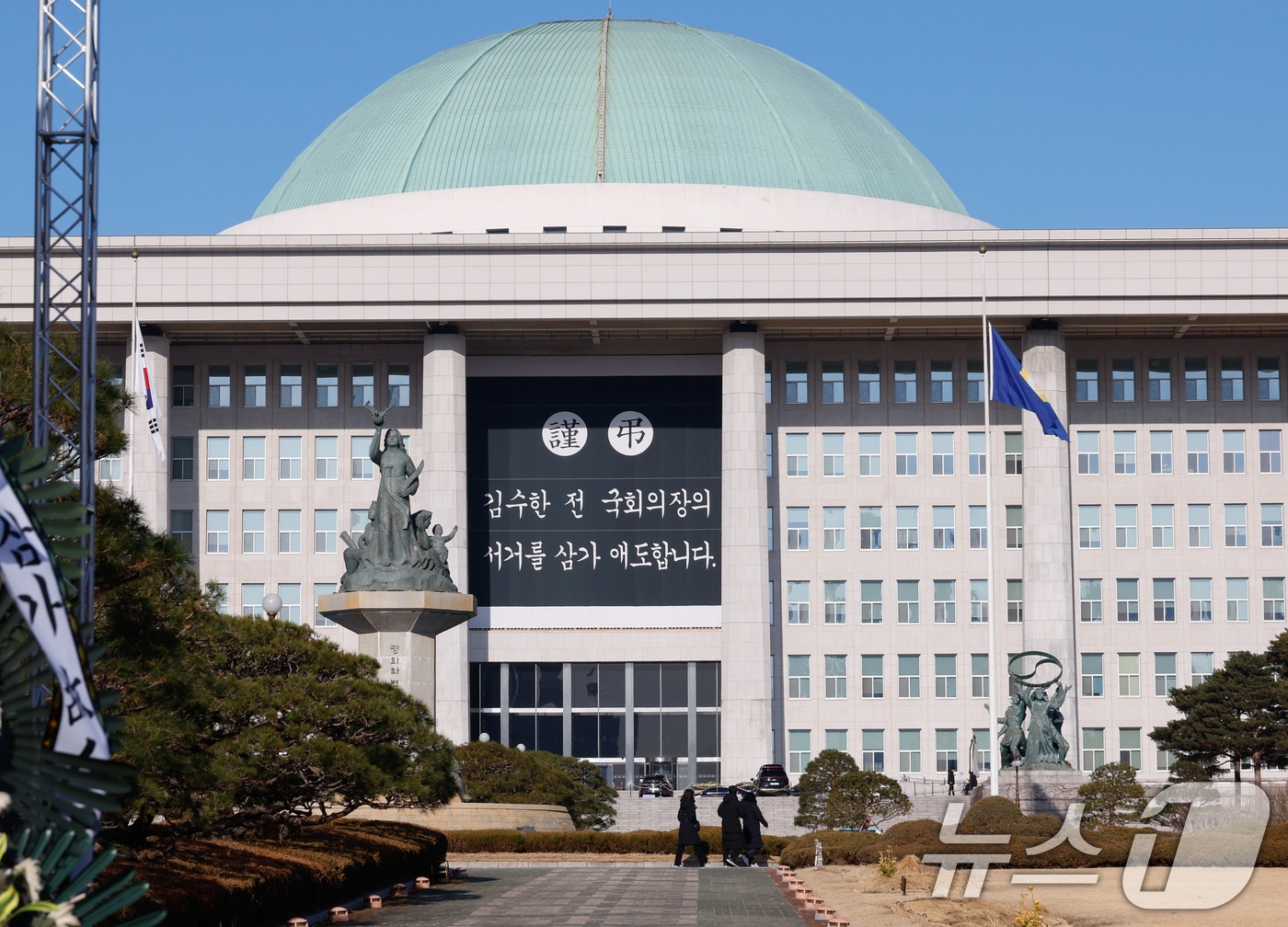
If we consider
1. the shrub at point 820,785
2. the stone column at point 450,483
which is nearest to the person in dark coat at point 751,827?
the shrub at point 820,785

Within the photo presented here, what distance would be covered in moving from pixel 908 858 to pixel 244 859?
41.4 feet

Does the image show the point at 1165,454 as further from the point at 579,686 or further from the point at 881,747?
the point at 579,686

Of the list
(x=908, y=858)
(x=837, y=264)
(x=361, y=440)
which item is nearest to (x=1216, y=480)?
(x=837, y=264)

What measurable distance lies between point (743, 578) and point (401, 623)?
123 ft

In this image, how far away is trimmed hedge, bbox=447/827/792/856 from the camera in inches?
1572

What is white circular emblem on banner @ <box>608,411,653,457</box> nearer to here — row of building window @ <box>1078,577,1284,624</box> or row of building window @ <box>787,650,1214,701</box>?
row of building window @ <box>787,650,1214,701</box>

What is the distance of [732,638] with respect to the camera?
2876 inches

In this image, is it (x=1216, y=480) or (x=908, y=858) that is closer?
(x=908, y=858)

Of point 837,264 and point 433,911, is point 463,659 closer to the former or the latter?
point 837,264

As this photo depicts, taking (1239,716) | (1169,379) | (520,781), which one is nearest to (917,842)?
(520,781)

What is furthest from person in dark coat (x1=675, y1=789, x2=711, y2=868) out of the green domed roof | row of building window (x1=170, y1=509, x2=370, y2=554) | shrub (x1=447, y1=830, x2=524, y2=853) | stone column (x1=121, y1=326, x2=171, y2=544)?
the green domed roof

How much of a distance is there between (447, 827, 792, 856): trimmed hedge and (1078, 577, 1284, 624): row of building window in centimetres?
3699

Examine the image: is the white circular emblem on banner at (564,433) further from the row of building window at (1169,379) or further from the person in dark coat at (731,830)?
the person in dark coat at (731,830)

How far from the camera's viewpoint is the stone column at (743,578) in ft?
238
